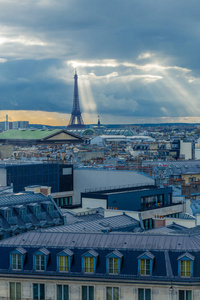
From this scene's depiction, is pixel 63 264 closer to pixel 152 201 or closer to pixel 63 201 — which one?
pixel 152 201

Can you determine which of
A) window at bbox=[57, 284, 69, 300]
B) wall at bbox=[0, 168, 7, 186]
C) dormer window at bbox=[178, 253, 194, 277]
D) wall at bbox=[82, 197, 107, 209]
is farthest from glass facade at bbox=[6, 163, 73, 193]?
dormer window at bbox=[178, 253, 194, 277]

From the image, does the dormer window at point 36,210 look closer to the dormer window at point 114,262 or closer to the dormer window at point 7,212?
the dormer window at point 7,212

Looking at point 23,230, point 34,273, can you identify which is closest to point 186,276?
point 34,273

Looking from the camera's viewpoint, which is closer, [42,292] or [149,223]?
[42,292]

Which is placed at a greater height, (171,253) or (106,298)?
(171,253)

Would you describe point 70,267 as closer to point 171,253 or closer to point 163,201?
point 171,253

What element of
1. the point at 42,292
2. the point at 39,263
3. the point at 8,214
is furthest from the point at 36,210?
the point at 42,292
